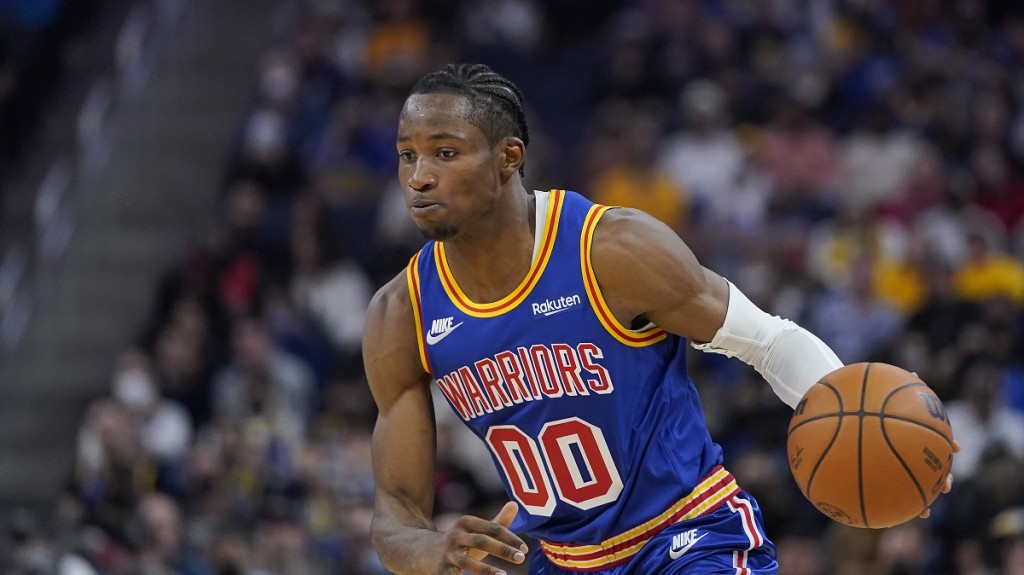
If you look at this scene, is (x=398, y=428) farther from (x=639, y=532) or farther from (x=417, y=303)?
(x=639, y=532)

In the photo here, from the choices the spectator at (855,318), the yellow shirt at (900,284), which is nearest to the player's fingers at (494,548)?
the spectator at (855,318)

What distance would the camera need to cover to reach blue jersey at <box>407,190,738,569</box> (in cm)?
540

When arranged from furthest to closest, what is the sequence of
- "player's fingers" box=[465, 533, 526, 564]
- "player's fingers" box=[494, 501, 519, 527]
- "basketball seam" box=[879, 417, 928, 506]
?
"basketball seam" box=[879, 417, 928, 506] < "player's fingers" box=[494, 501, 519, 527] < "player's fingers" box=[465, 533, 526, 564]

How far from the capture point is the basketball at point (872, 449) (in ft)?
17.1

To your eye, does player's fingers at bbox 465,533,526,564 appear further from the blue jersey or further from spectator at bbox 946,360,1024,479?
spectator at bbox 946,360,1024,479

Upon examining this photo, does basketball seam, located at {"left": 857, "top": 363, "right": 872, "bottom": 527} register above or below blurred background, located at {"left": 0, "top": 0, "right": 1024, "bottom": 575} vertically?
below

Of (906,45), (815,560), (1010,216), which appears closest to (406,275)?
(815,560)

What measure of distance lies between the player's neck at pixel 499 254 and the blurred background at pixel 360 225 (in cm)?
465

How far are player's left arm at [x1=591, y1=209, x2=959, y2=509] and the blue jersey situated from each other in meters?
0.07

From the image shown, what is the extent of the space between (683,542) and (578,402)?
2.02ft

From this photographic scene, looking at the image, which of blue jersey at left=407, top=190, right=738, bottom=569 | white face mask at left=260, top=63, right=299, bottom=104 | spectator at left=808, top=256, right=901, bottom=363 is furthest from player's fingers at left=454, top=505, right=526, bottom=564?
white face mask at left=260, top=63, right=299, bottom=104

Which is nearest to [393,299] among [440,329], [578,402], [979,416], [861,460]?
[440,329]

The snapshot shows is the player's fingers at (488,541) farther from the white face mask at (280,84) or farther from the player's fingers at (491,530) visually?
the white face mask at (280,84)

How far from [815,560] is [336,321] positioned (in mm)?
5659
